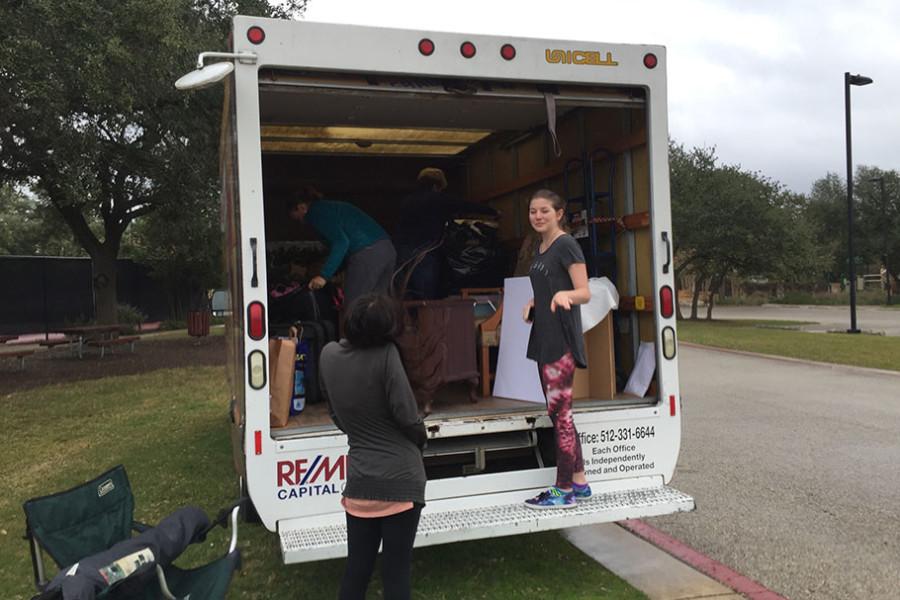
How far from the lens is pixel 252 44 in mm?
3297

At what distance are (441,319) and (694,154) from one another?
24.4 meters

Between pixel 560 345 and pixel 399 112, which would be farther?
pixel 399 112

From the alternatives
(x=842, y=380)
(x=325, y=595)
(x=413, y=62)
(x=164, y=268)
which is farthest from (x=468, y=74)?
(x=164, y=268)

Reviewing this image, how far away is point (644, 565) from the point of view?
4246mm

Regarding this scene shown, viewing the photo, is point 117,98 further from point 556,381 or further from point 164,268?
point 164,268

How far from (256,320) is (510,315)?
5.73ft

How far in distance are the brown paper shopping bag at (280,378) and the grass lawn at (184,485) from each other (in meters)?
1.03

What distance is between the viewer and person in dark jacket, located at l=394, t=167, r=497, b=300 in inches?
215

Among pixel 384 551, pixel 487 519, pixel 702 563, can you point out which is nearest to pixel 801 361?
pixel 702 563

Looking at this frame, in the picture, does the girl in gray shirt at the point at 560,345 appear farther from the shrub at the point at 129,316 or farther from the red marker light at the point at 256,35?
the shrub at the point at 129,316

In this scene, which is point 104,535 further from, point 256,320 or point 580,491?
point 580,491

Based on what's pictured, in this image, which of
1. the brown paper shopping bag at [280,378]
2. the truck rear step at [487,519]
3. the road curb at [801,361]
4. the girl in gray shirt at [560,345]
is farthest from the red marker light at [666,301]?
the road curb at [801,361]

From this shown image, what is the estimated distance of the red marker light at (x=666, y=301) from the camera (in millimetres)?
4043

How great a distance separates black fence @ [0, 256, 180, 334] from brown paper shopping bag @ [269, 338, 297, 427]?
2237 centimetres
